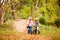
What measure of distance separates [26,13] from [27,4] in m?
1.16

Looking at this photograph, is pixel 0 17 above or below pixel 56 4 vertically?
below

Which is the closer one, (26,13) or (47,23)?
(47,23)

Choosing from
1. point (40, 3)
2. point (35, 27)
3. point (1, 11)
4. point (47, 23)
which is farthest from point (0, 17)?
point (40, 3)

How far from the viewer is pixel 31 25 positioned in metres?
11.3

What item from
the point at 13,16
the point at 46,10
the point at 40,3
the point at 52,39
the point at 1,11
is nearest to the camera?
the point at 52,39

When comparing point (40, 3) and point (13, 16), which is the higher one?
point (40, 3)

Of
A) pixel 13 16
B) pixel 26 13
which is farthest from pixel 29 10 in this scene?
pixel 13 16

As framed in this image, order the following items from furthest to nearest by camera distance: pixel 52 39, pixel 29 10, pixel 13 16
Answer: pixel 13 16 < pixel 29 10 < pixel 52 39

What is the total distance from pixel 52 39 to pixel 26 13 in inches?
691

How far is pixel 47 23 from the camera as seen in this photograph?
18.9m

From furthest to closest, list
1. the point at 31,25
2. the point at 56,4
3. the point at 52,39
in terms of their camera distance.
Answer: the point at 56,4, the point at 31,25, the point at 52,39

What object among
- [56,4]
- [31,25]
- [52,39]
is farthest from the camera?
[56,4]

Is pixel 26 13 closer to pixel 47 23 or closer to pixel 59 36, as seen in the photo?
pixel 47 23

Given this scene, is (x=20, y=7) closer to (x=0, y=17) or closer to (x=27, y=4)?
(x=27, y=4)
